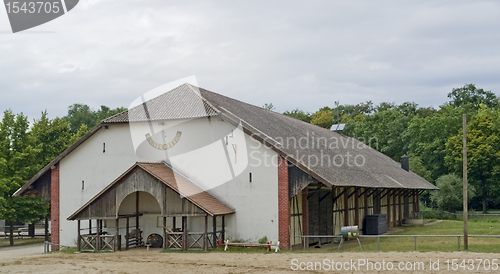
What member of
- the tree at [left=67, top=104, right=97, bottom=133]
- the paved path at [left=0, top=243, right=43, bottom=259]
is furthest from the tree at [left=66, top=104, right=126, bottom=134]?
the paved path at [left=0, top=243, right=43, bottom=259]

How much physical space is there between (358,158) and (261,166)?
14628mm

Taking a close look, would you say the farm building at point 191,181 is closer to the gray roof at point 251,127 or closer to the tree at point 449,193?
the gray roof at point 251,127

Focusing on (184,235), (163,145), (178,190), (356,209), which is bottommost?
(184,235)

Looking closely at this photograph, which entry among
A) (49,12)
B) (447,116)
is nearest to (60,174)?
(49,12)

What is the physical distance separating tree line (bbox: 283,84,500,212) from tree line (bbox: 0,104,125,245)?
119 ft

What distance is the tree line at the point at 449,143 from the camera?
195 feet

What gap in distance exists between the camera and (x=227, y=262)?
19.6 metres

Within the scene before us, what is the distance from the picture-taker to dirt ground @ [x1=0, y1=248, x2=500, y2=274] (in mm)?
17672

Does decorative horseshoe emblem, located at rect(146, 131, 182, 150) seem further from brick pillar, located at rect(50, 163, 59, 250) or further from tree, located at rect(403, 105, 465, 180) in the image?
tree, located at rect(403, 105, 465, 180)

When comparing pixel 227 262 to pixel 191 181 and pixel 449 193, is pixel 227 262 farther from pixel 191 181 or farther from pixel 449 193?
pixel 449 193

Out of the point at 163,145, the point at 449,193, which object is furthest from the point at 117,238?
the point at 449,193

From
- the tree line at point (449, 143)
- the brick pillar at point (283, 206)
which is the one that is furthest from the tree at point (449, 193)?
the brick pillar at point (283, 206)

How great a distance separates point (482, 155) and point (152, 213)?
1814 inches

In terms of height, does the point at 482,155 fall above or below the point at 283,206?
Answer: above
